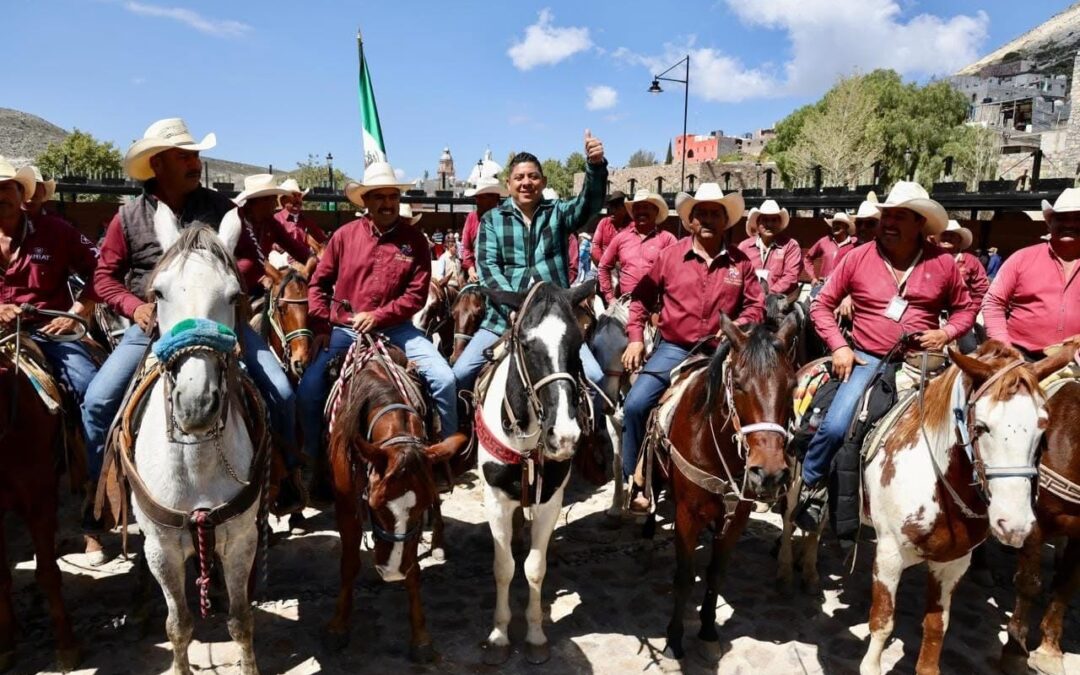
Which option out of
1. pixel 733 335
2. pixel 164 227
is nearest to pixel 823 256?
pixel 733 335

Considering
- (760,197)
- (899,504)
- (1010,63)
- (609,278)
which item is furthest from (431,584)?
(1010,63)

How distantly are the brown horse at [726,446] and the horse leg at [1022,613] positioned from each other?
188 cm

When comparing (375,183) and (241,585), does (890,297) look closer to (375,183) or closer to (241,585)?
(375,183)

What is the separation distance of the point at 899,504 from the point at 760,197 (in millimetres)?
13133

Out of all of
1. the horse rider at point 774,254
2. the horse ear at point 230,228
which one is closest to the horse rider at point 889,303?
the horse ear at point 230,228

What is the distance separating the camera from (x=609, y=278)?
9312mm

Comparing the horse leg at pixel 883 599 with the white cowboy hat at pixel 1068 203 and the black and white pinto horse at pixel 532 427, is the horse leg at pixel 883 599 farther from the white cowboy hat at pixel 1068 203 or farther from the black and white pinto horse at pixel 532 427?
the white cowboy hat at pixel 1068 203

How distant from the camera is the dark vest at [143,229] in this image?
157 inches

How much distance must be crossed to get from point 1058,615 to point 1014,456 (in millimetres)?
2228

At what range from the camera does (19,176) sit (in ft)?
16.0

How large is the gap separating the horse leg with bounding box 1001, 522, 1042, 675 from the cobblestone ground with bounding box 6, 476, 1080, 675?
0.47 ft

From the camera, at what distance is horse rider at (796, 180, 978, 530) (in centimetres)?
421

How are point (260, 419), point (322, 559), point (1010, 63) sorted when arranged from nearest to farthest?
point (260, 419)
point (322, 559)
point (1010, 63)

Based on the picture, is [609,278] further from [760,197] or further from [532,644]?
[760,197]
